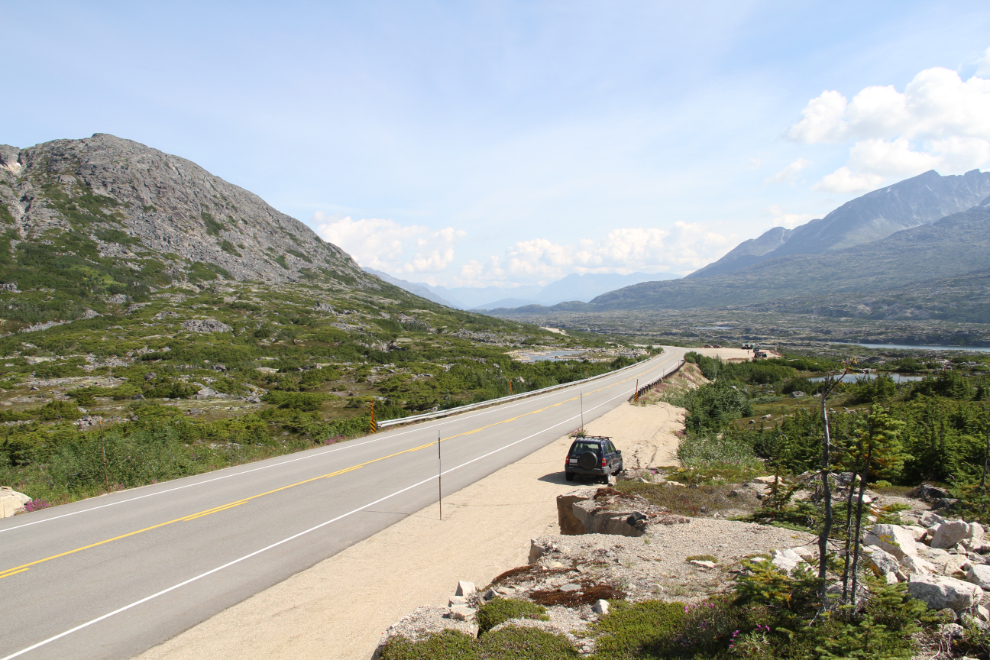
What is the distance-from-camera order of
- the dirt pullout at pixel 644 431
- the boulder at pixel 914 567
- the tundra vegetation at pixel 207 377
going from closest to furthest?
the boulder at pixel 914 567 < the tundra vegetation at pixel 207 377 < the dirt pullout at pixel 644 431

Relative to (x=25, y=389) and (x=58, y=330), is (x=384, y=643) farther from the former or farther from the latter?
(x=58, y=330)

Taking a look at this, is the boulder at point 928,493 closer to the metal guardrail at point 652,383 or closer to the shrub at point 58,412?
the metal guardrail at point 652,383

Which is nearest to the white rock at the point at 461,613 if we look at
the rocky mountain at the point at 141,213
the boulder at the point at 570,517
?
the boulder at the point at 570,517

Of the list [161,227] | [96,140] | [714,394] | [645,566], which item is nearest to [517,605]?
[645,566]

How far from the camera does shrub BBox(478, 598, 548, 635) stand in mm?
6352

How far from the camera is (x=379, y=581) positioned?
362 inches

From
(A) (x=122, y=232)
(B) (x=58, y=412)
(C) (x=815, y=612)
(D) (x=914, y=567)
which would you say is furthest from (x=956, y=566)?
(A) (x=122, y=232)

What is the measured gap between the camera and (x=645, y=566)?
784 cm

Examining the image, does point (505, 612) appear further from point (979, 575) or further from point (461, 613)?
point (979, 575)

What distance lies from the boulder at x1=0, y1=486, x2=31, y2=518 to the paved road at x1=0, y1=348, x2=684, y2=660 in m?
0.61

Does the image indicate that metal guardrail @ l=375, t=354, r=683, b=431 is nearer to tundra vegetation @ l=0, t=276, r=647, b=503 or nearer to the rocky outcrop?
tundra vegetation @ l=0, t=276, r=647, b=503

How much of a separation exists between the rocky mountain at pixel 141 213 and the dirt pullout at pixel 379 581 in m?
119

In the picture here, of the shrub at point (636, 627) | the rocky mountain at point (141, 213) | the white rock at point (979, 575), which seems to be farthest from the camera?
the rocky mountain at point (141, 213)

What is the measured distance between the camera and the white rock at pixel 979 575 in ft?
17.9
